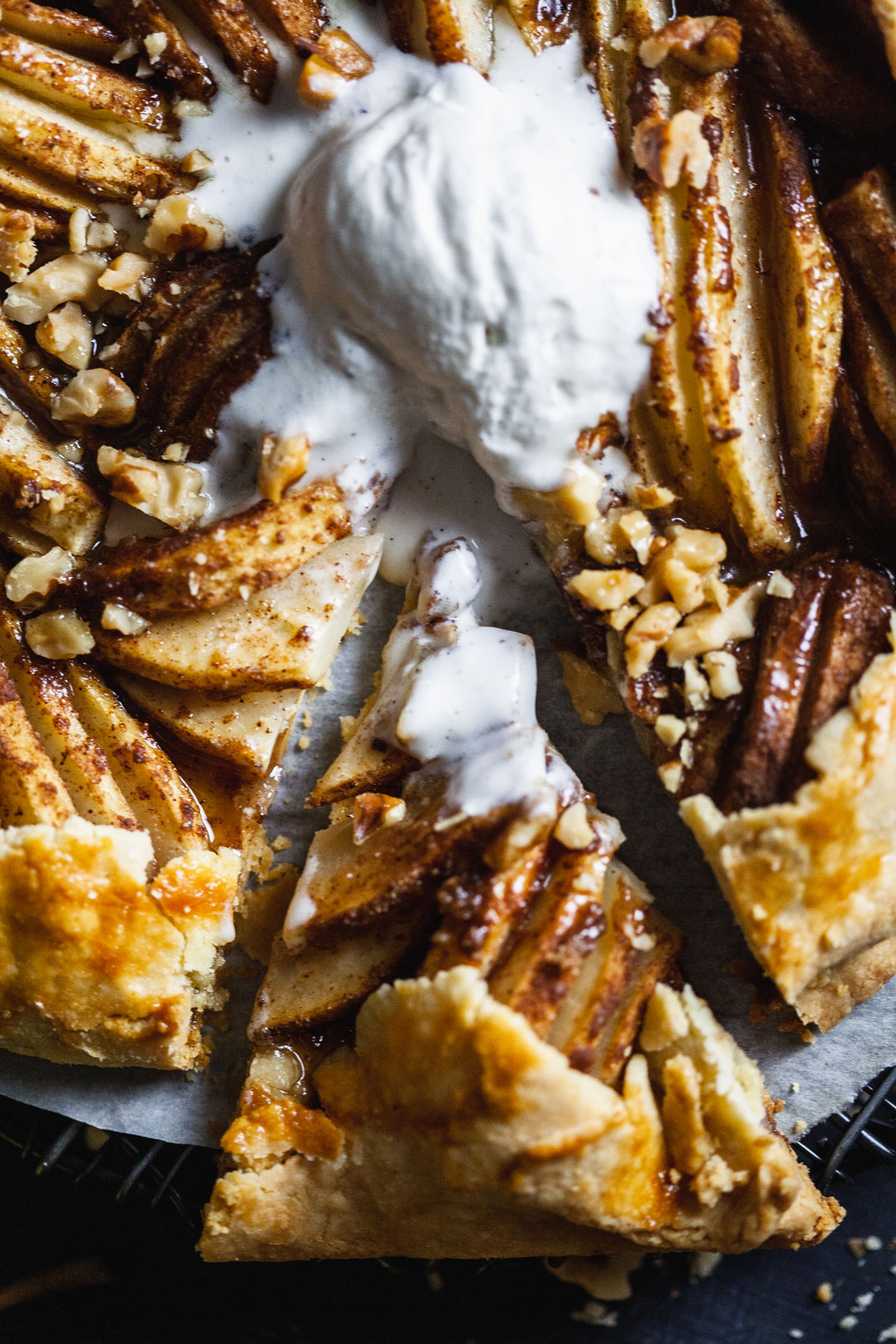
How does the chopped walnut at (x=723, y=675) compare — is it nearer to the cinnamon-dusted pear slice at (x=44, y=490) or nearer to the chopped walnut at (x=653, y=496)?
the chopped walnut at (x=653, y=496)

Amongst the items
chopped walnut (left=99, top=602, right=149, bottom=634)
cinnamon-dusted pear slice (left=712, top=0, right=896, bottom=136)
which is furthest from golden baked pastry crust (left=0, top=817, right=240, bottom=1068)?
cinnamon-dusted pear slice (left=712, top=0, right=896, bottom=136)

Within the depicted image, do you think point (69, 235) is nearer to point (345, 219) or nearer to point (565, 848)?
point (345, 219)

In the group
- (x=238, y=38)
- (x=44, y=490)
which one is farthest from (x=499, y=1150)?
(x=238, y=38)

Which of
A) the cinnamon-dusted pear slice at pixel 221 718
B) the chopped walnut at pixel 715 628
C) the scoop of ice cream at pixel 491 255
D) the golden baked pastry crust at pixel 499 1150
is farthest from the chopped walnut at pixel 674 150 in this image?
the golden baked pastry crust at pixel 499 1150

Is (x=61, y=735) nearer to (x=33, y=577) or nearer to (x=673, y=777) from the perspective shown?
(x=33, y=577)

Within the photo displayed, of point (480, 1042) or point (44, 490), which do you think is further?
point (44, 490)

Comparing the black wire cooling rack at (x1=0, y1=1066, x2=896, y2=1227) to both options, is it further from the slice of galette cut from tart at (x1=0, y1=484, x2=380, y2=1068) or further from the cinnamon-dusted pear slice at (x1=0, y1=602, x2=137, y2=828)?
the cinnamon-dusted pear slice at (x1=0, y1=602, x2=137, y2=828)

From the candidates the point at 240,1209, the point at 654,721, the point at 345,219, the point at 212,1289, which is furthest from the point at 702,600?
the point at 212,1289
